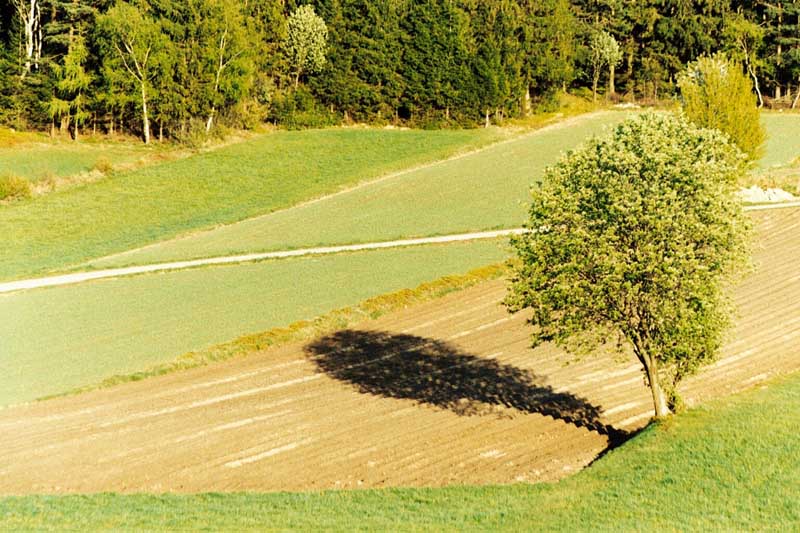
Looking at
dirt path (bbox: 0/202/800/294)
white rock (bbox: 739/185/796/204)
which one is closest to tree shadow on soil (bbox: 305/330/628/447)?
dirt path (bbox: 0/202/800/294)

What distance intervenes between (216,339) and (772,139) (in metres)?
73.8

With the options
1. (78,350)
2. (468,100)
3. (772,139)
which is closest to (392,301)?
(78,350)

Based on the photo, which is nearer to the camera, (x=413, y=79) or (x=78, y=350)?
(x=78, y=350)

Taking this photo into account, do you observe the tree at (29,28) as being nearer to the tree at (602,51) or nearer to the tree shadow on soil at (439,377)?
Result: the tree shadow on soil at (439,377)

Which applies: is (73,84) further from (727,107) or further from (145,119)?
(727,107)

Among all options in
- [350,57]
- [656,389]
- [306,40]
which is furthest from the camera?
[350,57]

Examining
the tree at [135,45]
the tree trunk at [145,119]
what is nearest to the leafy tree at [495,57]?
the tree at [135,45]

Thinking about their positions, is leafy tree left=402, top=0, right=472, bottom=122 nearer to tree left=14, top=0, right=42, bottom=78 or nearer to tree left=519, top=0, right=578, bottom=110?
tree left=519, top=0, right=578, bottom=110

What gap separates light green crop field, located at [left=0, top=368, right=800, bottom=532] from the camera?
21.0m

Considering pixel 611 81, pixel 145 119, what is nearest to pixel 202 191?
pixel 145 119

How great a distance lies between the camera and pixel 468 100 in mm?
116062

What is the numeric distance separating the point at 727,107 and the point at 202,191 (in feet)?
164

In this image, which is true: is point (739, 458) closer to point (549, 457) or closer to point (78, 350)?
point (549, 457)

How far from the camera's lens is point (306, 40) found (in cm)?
11806
